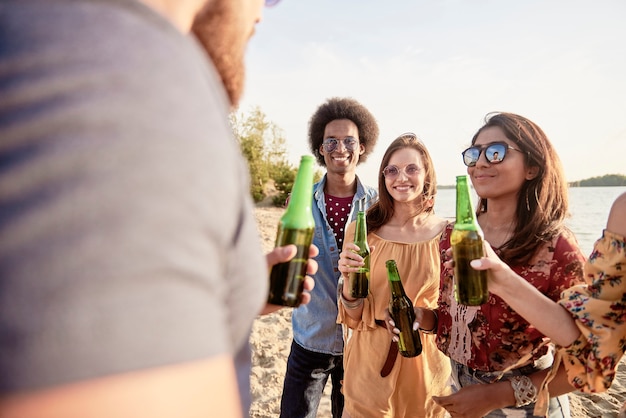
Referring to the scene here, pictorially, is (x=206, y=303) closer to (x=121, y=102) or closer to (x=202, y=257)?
(x=202, y=257)

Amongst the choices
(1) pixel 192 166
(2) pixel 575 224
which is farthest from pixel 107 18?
(2) pixel 575 224

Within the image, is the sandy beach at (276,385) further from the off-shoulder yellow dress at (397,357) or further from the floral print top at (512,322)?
the floral print top at (512,322)

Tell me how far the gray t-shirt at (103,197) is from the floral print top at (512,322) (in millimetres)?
2260

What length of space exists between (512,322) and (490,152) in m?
1.13

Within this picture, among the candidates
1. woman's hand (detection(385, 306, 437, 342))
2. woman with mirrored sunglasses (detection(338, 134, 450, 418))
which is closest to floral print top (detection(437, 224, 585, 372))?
woman's hand (detection(385, 306, 437, 342))

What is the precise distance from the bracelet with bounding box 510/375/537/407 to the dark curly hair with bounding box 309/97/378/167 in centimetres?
374

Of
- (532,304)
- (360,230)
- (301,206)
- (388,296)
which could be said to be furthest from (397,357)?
(301,206)

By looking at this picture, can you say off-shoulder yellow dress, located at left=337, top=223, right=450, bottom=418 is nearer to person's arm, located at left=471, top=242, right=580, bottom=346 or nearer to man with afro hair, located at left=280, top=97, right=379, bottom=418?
man with afro hair, located at left=280, top=97, right=379, bottom=418

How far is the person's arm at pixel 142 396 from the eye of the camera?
0.39 metres

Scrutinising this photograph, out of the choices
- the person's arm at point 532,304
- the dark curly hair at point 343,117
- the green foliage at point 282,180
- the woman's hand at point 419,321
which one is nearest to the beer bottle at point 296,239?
the person's arm at point 532,304

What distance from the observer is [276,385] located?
15.8 ft

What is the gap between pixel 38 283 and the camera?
39cm

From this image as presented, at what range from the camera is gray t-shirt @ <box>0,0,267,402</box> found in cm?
39

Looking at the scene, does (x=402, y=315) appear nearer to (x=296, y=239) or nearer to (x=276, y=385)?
(x=296, y=239)
